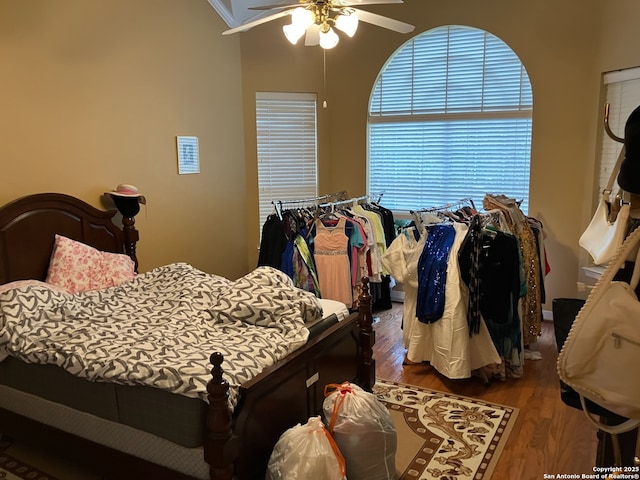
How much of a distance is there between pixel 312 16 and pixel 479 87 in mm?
2494

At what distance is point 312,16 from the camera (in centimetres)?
285

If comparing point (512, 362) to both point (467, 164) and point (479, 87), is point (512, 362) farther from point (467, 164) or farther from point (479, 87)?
point (479, 87)

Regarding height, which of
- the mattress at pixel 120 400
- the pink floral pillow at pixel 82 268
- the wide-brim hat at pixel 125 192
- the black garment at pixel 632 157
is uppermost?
the black garment at pixel 632 157

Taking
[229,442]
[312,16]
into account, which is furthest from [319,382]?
[312,16]

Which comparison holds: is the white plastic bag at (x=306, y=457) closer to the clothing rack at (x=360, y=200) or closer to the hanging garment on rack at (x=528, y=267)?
the hanging garment on rack at (x=528, y=267)

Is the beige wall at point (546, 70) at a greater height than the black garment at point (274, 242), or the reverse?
the beige wall at point (546, 70)

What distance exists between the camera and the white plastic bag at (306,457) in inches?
78.0

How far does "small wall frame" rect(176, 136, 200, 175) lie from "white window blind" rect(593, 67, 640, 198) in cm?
339

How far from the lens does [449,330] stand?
3.36 m

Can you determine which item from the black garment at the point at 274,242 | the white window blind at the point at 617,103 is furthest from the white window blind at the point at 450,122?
the black garment at the point at 274,242

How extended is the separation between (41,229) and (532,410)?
130 inches

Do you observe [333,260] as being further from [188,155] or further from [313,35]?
[313,35]

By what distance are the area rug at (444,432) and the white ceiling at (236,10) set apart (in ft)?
11.5

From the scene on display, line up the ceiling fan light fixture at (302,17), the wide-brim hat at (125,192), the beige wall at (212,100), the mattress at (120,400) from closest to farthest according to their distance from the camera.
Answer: the mattress at (120,400) → the ceiling fan light fixture at (302,17) → the beige wall at (212,100) → the wide-brim hat at (125,192)
